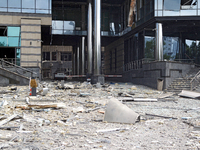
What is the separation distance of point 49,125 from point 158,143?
3188mm

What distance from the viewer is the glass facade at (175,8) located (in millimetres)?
23281

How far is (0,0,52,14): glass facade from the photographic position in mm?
26984

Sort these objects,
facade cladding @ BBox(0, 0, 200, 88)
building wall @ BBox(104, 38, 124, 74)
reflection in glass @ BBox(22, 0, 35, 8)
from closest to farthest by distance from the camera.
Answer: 1. facade cladding @ BBox(0, 0, 200, 88)
2. reflection in glass @ BBox(22, 0, 35, 8)
3. building wall @ BBox(104, 38, 124, 74)

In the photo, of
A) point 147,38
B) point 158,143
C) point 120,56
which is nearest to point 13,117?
point 158,143

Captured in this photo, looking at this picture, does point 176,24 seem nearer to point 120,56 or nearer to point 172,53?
point 172,53

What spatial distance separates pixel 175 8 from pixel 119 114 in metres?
19.3

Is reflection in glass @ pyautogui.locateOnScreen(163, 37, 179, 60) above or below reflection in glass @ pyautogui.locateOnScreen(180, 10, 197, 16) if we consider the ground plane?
below

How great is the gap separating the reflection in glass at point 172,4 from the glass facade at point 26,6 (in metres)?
13.4

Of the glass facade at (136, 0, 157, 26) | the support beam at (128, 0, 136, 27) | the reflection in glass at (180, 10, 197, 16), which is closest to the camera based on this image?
the reflection in glass at (180, 10, 197, 16)

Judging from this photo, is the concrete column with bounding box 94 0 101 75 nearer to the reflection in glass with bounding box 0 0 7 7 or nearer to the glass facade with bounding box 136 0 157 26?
the glass facade with bounding box 136 0 157 26

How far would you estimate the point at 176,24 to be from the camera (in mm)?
24953

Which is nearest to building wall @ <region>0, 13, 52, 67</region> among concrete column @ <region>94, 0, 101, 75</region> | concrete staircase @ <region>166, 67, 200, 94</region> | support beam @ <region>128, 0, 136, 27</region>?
concrete column @ <region>94, 0, 101, 75</region>

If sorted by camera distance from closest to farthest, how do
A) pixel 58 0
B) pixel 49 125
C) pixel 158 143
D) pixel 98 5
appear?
pixel 158 143 < pixel 49 125 < pixel 98 5 < pixel 58 0

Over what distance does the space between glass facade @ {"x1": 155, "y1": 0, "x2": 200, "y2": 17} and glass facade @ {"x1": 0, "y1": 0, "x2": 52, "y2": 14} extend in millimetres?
12800
